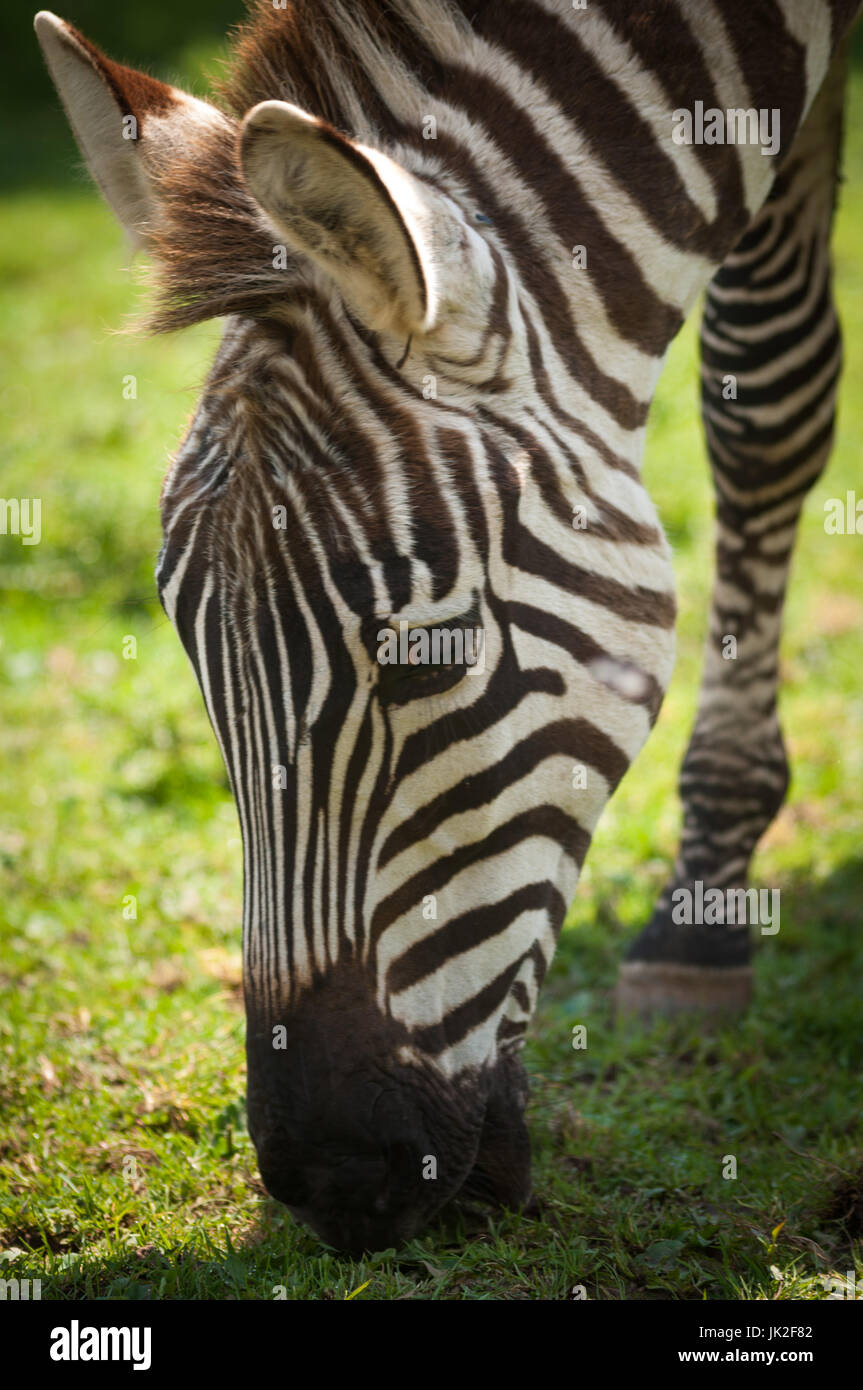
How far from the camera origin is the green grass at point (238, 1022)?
2613mm

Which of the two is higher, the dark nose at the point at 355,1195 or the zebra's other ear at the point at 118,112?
the zebra's other ear at the point at 118,112

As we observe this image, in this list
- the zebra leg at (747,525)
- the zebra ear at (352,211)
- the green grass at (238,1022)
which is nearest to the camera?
the zebra ear at (352,211)

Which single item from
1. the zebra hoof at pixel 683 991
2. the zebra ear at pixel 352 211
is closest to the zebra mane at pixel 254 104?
the zebra ear at pixel 352 211

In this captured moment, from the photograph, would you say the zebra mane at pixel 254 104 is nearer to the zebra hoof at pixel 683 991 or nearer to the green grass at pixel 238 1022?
the green grass at pixel 238 1022

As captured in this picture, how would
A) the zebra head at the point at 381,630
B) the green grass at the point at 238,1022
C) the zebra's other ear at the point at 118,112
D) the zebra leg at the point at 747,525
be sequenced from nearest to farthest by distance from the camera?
the zebra head at the point at 381,630
the zebra's other ear at the point at 118,112
the green grass at the point at 238,1022
the zebra leg at the point at 747,525

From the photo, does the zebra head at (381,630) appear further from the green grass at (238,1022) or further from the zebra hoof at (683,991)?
the zebra hoof at (683,991)

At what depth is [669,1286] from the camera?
2.51 meters

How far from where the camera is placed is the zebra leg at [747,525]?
4.08 m

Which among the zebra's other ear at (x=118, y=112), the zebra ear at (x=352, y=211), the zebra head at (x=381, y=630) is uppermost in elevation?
the zebra's other ear at (x=118, y=112)

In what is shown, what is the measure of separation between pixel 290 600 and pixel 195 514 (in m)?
0.29

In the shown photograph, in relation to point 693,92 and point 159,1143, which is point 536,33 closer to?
point 693,92

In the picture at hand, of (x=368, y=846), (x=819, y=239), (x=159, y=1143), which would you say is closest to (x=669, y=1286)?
(x=368, y=846)

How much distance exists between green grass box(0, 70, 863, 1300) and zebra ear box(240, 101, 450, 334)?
0.52 m

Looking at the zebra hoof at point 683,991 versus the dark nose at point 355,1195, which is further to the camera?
the zebra hoof at point 683,991
